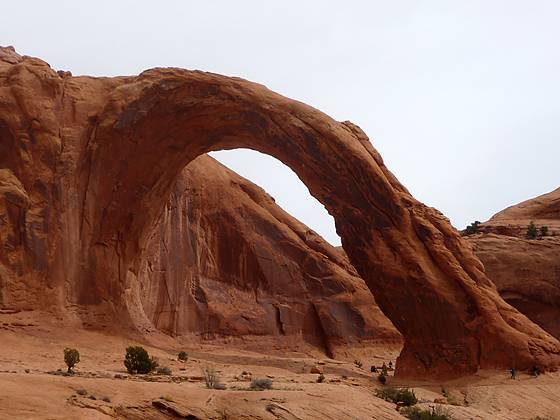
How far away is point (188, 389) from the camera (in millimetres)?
12125

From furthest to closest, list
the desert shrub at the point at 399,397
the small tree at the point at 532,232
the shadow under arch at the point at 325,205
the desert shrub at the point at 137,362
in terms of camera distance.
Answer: the small tree at the point at 532,232 → the shadow under arch at the point at 325,205 → the desert shrub at the point at 137,362 → the desert shrub at the point at 399,397

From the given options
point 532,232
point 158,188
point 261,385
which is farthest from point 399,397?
point 532,232

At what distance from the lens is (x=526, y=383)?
19000mm

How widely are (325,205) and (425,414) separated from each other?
11.0m

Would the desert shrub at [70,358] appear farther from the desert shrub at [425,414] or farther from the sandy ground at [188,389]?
the desert shrub at [425,414]

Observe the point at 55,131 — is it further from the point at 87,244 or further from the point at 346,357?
the point at 346,357

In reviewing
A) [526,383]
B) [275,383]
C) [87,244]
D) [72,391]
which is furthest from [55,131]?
[526,383]

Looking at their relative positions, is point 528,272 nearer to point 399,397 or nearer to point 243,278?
point 243,278

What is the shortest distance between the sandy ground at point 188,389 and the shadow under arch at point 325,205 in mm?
1594

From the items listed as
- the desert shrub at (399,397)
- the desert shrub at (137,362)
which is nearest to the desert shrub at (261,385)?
the desert shrub at (399,397)

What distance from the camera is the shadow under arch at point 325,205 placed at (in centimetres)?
2095

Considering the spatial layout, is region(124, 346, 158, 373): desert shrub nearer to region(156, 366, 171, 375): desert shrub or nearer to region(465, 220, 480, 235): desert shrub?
region(156, 366, 171, 375): desert shrub

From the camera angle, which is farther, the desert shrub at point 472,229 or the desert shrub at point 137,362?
the desert shrub at point 472,229

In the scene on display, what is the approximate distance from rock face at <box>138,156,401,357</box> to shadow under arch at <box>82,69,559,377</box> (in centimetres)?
595
